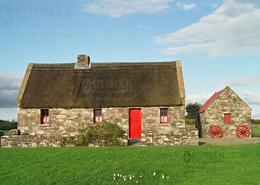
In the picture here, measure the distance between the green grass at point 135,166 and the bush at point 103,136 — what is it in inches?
182

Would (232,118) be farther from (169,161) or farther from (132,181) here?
(132,181)

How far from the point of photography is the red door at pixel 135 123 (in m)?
29.6

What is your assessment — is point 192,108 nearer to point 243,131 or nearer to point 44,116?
point 243,131

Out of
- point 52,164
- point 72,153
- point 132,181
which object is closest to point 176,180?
point 132,181


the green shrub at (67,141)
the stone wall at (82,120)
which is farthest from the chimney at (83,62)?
the green shrub at (67,141)

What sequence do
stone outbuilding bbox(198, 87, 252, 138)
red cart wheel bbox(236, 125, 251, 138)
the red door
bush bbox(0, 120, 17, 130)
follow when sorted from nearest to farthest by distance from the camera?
1. the red door
2. red cart wheel bbox(236, 125, 251, 138)
3. stone outbuilding bbox(198, 87, 252, 138)
4. bush bbox(0, 120, 17, 130)

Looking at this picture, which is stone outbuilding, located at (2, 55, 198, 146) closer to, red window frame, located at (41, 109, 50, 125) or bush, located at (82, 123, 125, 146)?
red window frame, located at (41, 109, 50, 125)

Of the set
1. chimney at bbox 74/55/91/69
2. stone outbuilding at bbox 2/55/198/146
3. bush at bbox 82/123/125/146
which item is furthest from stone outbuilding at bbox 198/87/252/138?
bush at bbox 82/123/125/146

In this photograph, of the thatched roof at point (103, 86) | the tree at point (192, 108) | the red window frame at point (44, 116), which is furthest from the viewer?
the tree at point (192, 108)

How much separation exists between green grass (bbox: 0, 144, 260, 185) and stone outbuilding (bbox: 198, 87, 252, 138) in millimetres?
12445

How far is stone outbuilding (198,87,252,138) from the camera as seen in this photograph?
32.8 meters

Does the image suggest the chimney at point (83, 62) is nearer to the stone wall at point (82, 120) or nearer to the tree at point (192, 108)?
the stone wall at point (82, 120)

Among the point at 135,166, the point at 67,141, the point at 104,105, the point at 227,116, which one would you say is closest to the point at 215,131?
the point at 227,116

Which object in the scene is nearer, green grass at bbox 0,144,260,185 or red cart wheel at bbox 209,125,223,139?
green grass at bbox 0,144,260,185
